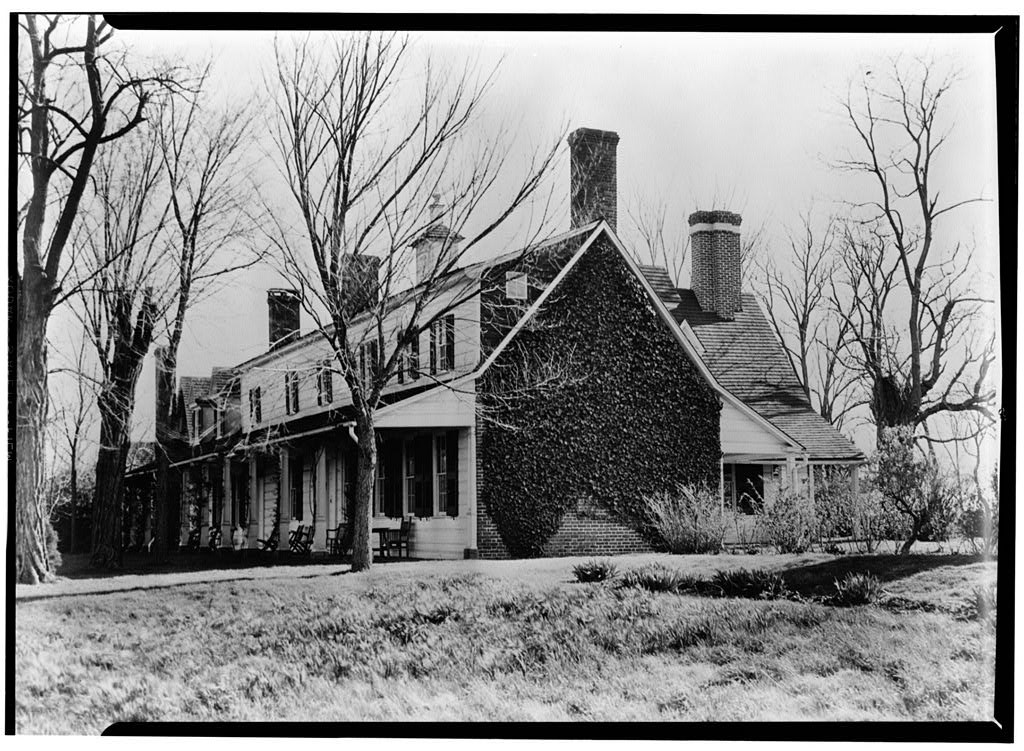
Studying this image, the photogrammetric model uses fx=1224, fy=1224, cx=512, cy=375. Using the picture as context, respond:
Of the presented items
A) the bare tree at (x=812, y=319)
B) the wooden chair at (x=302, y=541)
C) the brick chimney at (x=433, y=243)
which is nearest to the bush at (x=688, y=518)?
the bare tree at (x=812, y=319)

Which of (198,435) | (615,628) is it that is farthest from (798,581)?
(198,435)

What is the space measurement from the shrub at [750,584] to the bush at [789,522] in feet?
1.60

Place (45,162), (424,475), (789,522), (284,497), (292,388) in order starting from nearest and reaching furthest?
(45,162) < (789,522) < (292,388) < (424,475) < (284,497)

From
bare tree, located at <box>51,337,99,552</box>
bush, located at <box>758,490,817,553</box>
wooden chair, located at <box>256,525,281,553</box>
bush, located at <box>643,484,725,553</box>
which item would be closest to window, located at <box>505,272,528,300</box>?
bush, located at <box>643,484,725,553</box>

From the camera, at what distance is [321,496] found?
15.9 metres

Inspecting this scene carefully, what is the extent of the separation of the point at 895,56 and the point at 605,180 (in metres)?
3.20

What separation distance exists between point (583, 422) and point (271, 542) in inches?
156

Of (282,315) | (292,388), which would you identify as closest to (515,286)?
(282,315)

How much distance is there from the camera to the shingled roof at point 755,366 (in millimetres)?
13375

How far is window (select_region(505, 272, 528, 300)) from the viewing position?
13.3 metres

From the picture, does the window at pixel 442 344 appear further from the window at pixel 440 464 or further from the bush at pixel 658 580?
the bush at pixel 658 580

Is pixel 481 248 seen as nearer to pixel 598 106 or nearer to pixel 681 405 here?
pixel 598 106

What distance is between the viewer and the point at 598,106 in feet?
40.8

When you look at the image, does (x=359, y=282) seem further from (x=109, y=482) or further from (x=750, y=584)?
(x=750, y=584)
